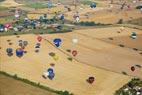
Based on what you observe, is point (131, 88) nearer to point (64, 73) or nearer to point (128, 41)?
point (64, 73)

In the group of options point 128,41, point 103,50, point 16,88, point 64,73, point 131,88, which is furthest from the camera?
point 128,41

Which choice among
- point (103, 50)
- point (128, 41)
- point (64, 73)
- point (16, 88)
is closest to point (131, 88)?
point (64, 73)

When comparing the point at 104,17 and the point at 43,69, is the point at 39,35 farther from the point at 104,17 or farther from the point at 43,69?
the point at 104,17

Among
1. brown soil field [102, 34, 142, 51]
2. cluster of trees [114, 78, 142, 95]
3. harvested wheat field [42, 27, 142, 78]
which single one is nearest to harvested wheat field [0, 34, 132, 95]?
cluster of trees [114, 78, 142, 95]

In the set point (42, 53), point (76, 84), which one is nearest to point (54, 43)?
point (42, 53)

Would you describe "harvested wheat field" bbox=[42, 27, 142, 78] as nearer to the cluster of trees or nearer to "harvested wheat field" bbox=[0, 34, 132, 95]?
"harvested wheat field" bbox=[0, 34, 132, 95]

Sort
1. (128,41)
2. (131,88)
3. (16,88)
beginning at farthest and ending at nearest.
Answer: (128,41), (131,88), (16,88)

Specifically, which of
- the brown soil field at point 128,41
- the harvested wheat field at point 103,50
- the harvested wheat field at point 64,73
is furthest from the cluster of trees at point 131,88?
the brown soil field at point 128,41
